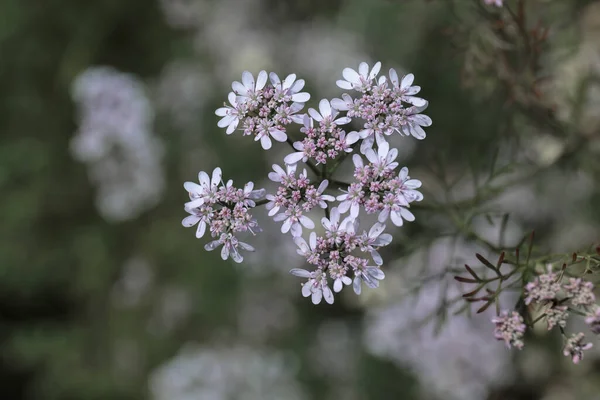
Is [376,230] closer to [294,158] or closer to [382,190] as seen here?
[382,190]

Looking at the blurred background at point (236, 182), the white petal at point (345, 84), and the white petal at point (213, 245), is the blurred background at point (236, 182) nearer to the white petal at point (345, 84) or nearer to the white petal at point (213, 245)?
the white petal at point (345, 84)

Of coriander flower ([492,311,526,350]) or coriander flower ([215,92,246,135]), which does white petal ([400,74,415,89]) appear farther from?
coriander flower ([492,311,526,350])

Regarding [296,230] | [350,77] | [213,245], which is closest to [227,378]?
[213,245]

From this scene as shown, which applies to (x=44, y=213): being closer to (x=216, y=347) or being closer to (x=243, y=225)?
(x=216, y=347)

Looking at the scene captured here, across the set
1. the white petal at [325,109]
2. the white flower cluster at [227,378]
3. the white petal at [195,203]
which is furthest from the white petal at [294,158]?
the white flower cluster at [227,378]

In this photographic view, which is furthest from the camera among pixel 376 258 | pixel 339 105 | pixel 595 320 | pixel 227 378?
pixel 227 378
